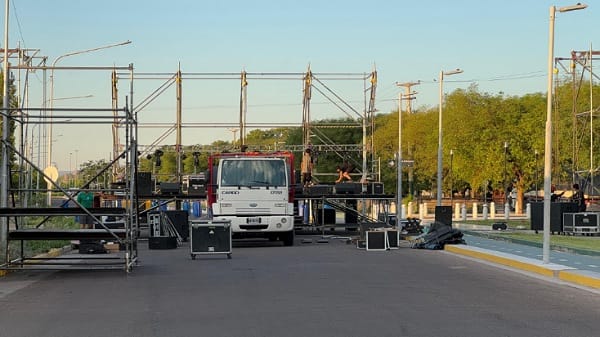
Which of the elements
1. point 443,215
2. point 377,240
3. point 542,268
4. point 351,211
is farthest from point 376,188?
point 542,268

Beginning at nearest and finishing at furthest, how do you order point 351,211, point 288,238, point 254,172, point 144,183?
point 254,172, point 288,238, point 144,183, point 351,211

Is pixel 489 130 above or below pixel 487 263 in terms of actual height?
above

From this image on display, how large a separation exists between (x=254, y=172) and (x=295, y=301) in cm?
1729

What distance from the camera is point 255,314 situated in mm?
13461

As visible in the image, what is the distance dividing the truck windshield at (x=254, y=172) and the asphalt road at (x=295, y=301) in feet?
27.0

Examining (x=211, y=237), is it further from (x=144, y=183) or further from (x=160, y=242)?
(x=144, y=183)

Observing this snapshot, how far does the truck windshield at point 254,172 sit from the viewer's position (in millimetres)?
32000

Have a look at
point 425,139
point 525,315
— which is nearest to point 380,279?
point 525,315

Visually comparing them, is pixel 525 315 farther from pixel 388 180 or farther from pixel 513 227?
pixel 388 180

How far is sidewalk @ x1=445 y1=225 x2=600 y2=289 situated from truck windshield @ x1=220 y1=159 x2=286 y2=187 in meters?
5.98

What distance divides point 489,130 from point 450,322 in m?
68.3

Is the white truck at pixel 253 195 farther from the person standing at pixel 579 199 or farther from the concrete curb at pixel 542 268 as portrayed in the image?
the person standing at pixel 579 199

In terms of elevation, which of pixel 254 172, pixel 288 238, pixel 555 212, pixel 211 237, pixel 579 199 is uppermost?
pixel 254 172

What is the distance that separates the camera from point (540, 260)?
24141 mm
